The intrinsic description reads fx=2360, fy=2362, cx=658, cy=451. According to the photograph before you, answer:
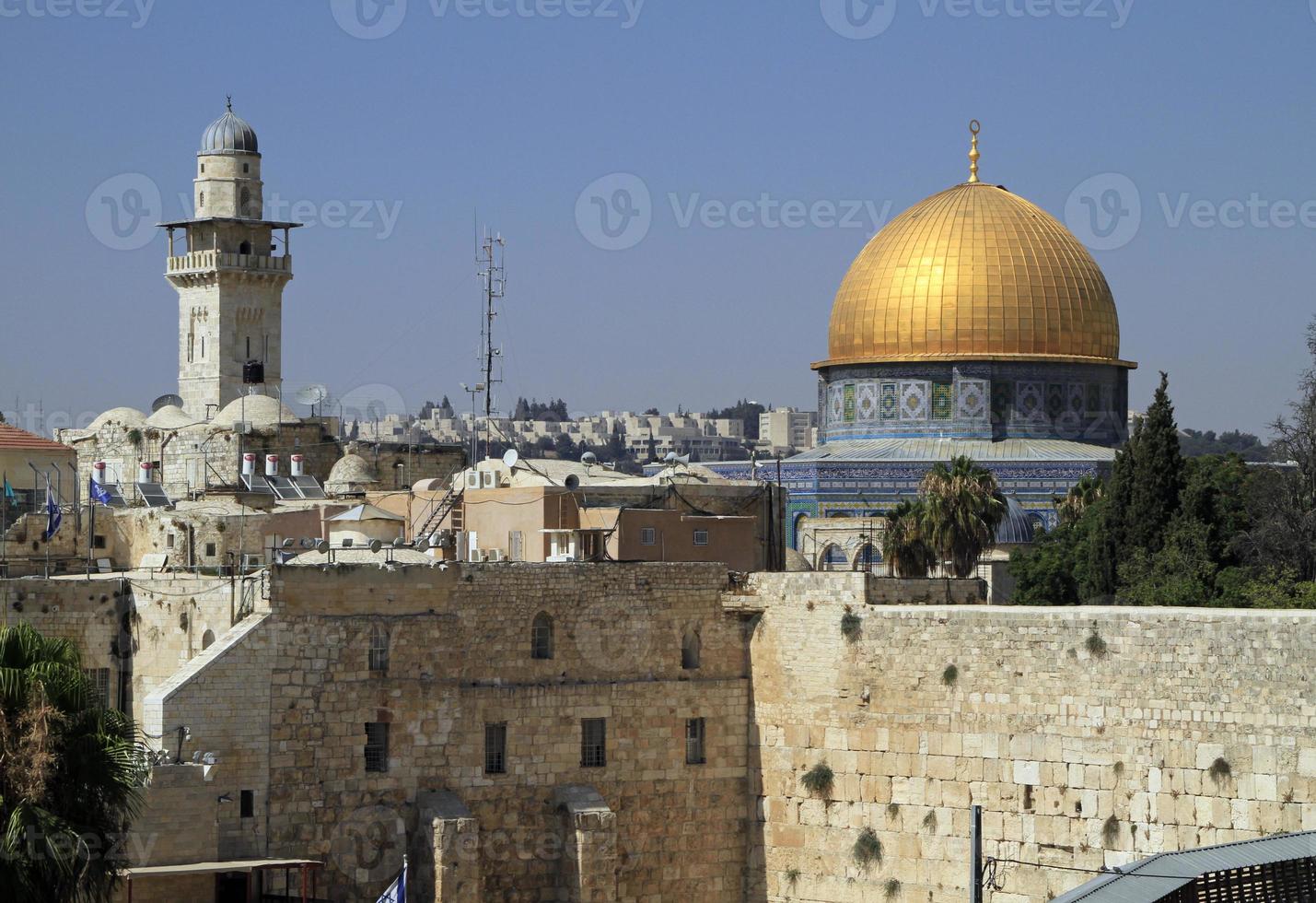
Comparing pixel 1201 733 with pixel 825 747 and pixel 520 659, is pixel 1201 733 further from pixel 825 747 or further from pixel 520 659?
pixel 520 659

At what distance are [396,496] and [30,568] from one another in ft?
16.4

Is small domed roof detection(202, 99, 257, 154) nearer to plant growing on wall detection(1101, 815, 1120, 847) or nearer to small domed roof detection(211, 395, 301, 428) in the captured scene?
small domed roof detection(211, 395, 301, 428)

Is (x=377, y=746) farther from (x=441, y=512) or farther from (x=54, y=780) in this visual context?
(x=441, y=512)

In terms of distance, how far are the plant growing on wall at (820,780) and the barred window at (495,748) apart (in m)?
3.31

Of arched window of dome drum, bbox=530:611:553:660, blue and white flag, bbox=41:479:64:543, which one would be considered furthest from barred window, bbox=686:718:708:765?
blue and white flag, bbox=41:479:64:543

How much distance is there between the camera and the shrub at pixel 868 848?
25.2m

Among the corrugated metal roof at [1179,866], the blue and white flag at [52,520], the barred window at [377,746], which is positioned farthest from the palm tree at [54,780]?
the blue and white flag at [52,520]

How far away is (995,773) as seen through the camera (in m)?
24.2

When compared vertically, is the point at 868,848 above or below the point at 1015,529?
below

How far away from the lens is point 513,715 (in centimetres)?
2558

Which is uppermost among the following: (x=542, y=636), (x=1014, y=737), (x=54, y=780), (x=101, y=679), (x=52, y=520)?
(x=52, y=520)

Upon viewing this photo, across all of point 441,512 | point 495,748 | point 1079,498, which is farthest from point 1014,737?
point 1079,498

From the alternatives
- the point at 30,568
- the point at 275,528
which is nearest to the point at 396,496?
the point at 275,528

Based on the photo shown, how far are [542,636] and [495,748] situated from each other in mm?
1342
